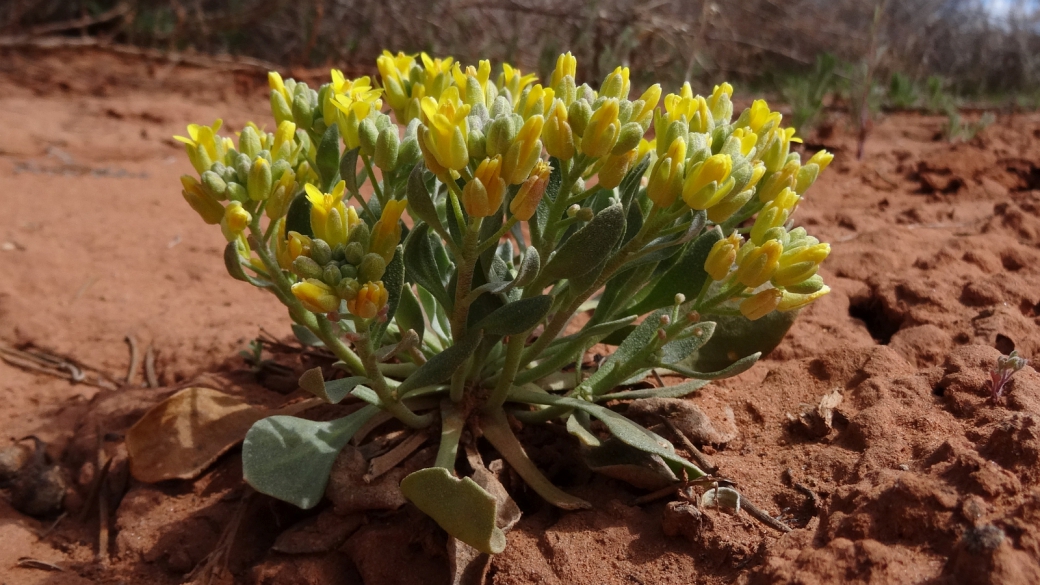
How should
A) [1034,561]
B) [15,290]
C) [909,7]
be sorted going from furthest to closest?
[909,7] → [15,290] → [1034,561]

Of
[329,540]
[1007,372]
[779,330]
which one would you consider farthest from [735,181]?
[329,540]

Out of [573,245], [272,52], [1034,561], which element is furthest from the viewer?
[272,52]

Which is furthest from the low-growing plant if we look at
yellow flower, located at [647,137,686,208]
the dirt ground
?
the dirt ground

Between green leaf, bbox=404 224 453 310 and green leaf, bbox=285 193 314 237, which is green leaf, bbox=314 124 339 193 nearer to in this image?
green leaf, bbox=285 193 314 237

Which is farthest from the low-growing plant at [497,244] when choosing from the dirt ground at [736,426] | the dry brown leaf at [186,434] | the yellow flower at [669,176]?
the dry brown leaf at [186,434]

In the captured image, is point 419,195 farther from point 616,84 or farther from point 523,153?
point 616,84

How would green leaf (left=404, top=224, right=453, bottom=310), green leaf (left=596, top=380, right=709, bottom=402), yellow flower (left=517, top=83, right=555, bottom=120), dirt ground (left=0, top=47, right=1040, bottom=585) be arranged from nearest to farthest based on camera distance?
dirt ground (left=0, top=47, right=1040, bottom=585) < yellow flower (left=517, top=83, right=555, bottom=120) < green leaf (left=404, top=224, right=453, bottom=310) < green leaf (left=596, top=380, right=709, bottom=402)

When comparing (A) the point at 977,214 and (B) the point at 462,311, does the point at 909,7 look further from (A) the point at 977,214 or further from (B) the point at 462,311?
(B) the point at 462,311

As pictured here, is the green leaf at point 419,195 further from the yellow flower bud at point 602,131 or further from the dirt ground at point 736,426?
the dirt ground at point 736,426
